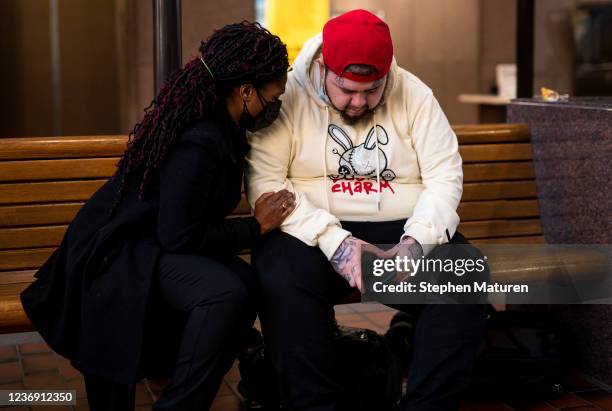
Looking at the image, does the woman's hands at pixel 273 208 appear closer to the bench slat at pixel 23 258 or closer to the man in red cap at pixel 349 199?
the man in red cap at pixel 349 199

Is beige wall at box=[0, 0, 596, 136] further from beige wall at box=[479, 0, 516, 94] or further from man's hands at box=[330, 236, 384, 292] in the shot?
man's hands at box=[330, 236, 384, 292]

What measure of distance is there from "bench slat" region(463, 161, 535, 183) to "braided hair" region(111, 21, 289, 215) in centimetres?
138

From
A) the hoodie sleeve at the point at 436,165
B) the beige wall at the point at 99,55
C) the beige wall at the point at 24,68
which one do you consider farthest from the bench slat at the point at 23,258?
the beige wall at the point at 24,68

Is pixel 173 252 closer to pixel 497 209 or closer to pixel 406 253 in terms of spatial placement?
pixel 406 253

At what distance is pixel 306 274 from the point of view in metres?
2.94

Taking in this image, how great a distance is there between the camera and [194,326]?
269 centimetres

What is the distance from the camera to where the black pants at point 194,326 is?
8.78ft

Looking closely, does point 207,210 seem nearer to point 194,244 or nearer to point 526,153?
point 194,244

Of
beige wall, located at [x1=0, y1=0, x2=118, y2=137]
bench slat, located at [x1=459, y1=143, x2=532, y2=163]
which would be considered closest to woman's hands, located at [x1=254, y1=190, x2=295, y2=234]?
bench slat, located at [x1=459, y1=143, x2=532, y2=163]

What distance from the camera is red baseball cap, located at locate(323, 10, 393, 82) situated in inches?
115

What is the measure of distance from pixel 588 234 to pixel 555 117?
50cm

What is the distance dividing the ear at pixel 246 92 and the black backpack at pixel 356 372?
85 cm

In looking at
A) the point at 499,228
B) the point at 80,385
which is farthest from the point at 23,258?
the point at 499,228

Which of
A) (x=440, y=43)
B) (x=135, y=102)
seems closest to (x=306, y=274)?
(x=135, y=102)
